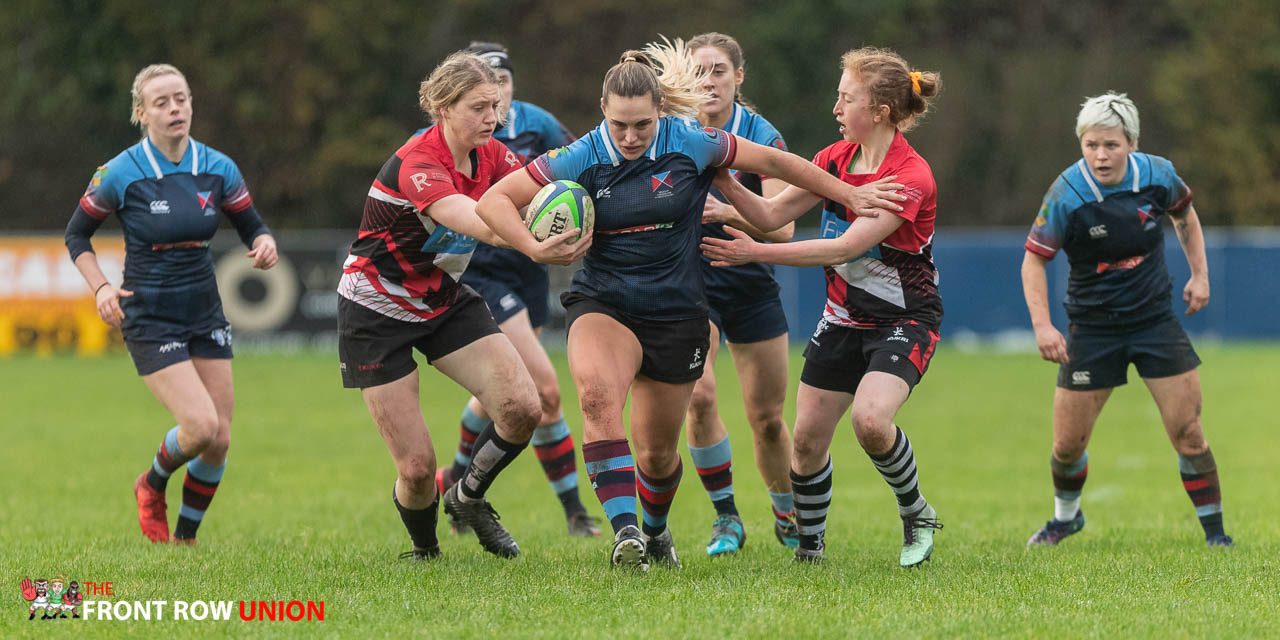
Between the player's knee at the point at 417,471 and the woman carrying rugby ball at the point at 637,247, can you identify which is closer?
the woman carrying rugby ball at the point at 637,247

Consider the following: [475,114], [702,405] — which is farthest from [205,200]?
[702,405]

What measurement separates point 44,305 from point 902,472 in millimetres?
18804

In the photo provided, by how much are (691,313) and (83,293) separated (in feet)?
58.8

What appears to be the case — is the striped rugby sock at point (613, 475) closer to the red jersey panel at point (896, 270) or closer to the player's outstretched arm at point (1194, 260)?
the red jersey panel at point (896, 270)

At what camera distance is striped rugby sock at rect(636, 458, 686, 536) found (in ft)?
21.1

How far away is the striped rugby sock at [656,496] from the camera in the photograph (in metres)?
6.44

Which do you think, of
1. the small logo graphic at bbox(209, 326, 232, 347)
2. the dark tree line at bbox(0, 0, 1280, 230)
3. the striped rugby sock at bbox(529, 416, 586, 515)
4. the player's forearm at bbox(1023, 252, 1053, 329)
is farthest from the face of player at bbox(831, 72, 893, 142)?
the dark tree line at bbox(0, 0, 1280, 230)

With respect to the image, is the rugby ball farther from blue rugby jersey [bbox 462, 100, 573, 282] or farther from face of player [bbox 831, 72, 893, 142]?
blue rugby jersey [bbox 462, 100, 573, 282]

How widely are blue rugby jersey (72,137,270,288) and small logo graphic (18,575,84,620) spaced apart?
194 cm

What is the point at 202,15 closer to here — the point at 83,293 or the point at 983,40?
the point at 83,293

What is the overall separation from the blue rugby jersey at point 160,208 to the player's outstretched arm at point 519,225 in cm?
200

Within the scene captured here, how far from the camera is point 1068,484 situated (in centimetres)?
781

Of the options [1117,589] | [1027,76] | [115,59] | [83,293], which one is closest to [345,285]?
[1117,589]

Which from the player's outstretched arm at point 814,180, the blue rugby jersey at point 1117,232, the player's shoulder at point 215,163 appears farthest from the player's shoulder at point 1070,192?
the player's shoulder at point 215,163
